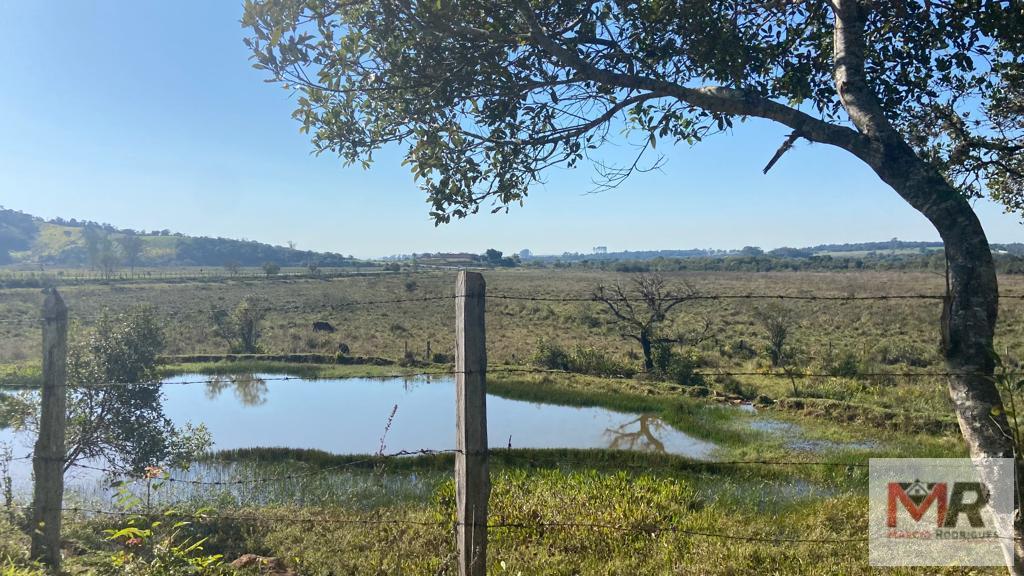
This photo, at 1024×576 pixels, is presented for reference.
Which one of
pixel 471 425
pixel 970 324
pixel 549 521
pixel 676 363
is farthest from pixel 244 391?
pixel 970 324

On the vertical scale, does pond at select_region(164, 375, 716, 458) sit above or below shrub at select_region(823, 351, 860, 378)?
below

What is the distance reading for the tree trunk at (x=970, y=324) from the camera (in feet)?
11.2

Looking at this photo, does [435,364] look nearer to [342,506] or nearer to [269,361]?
[269,361]

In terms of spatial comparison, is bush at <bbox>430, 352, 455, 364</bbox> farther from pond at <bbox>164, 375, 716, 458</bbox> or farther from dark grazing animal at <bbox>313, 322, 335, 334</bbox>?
dark grazing animal at <bbox>313, 322, 335, 334</bbox>

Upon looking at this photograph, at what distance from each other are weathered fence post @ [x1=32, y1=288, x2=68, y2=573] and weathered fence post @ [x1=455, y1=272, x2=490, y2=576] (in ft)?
11.8

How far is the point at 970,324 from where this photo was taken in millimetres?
3514

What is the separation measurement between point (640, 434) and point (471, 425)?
42.4ft

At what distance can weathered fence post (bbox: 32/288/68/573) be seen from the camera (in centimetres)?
496

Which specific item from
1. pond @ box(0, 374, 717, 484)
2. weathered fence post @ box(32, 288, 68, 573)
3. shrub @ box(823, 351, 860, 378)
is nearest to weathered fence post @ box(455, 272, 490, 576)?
weathered fence post @ box(32, 288, 68, 573)

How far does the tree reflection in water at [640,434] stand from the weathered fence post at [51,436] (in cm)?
1123

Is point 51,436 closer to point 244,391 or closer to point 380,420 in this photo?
point 380,420

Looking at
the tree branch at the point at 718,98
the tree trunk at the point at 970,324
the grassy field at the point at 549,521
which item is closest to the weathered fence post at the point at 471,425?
the grassy field at the point at 549,521

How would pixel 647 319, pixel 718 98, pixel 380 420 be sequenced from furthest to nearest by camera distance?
pixel 647 319 < pixel 380 420 < pixel 718 98

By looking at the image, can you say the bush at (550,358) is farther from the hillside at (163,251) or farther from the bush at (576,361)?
the hillside at (163,251)
